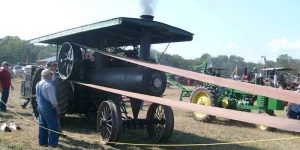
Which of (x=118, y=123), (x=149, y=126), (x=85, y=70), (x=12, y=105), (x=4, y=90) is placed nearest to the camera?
(x=118, y=123)

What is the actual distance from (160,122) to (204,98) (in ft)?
→ 16.5

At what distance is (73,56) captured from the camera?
9.13 metres

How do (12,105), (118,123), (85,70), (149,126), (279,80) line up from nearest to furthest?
(118,123)
(149,126)
(85,70)
(12,105)
(279,80)

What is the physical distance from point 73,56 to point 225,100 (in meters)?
5.68

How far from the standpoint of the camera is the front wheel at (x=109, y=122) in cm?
740

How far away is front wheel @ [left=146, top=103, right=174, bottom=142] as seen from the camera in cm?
809

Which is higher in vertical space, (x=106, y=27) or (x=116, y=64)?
(x=106, y=27)

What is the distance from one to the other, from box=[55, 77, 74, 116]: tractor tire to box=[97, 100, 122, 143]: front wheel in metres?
1.43

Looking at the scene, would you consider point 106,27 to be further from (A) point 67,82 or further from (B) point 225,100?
(B) point 225,100

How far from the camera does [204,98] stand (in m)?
13.2

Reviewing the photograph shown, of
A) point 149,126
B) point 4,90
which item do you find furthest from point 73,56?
point 4,90

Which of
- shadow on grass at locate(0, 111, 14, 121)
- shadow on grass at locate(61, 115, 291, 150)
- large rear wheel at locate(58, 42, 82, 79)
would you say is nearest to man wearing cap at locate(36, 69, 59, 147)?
shadow on grass at locate(61, 115, 291, 150)

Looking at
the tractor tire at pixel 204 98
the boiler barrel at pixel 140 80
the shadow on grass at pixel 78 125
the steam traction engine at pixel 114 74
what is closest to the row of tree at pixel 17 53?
the tractor tire at pixel 204 98

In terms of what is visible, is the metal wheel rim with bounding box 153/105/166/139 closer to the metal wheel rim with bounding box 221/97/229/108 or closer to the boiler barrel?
the boiler barrel
